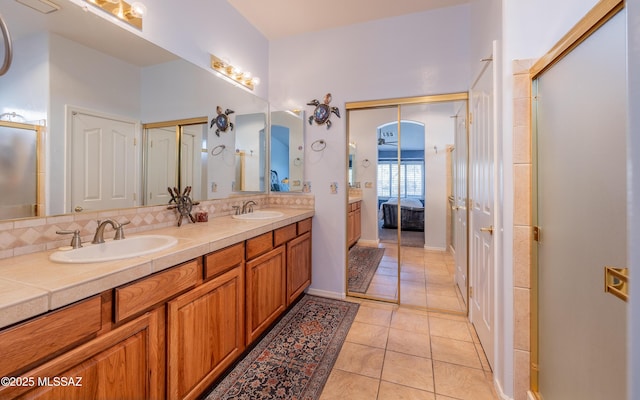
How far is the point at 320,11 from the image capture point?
2.57 metres

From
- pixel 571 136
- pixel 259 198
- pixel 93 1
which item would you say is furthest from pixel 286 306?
pixel 93 1

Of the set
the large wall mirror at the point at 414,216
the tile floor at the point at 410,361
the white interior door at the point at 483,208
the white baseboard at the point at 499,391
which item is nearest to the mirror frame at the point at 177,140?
the large wall mirror at the point at 414,216

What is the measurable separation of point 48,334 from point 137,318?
Answer: 30cm

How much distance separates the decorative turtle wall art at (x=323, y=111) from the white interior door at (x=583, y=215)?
1.76 metres

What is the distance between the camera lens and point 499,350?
60.7 inches

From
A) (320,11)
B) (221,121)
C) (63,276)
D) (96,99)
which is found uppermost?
(320,11)

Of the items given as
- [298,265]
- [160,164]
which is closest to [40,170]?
[160,164]

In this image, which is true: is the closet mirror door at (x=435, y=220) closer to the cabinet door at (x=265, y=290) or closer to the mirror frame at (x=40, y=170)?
the cabinet door at (x=265, y=290)

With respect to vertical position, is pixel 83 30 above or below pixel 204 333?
above

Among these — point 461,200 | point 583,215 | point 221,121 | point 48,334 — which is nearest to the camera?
point 48,334

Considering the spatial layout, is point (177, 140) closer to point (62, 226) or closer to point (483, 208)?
point (62, 226)

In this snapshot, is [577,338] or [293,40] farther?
[293,40]

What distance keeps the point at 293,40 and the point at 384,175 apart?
5866 mm

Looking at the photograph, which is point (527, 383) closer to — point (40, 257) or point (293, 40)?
point (40, 257)
